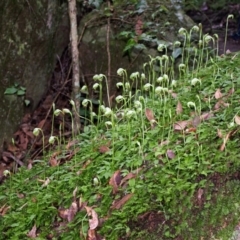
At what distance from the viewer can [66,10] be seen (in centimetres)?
576

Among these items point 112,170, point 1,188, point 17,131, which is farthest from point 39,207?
point 17,131

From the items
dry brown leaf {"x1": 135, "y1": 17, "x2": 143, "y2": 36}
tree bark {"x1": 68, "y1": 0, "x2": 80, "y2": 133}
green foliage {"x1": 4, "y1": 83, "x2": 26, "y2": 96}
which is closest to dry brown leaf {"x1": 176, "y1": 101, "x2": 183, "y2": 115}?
tree bark {"x1": 68, "y1": 0, "x2": 80, "y2": 133}

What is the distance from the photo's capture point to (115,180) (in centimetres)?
274

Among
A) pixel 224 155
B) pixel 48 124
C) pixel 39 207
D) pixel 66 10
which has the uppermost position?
pixel 66 10

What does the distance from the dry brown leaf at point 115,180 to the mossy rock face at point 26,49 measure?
8.60ft

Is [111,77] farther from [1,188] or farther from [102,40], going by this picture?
[1,188]

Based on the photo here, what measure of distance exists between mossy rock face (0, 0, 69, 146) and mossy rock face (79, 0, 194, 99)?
0.42m

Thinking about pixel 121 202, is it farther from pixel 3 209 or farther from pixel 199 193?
pixel 3 209

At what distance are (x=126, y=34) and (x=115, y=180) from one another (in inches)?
114

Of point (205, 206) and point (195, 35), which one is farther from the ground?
point (195, 35)

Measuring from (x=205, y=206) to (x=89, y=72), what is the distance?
3.42 m

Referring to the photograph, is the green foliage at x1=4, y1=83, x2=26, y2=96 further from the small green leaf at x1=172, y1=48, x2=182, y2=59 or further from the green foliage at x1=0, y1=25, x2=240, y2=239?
the small green leaf at x1=172, y1=48, x2=182, y2=59

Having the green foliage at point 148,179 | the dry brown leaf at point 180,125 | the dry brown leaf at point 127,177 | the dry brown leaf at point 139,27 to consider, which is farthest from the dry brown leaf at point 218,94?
the dry brown leaf at point 139,27

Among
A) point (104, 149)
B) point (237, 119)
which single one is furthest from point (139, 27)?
point (237, 119)
